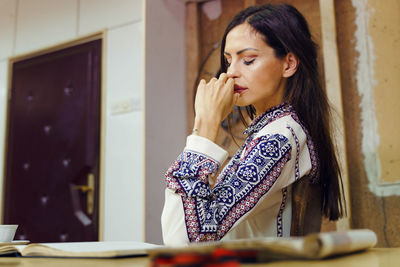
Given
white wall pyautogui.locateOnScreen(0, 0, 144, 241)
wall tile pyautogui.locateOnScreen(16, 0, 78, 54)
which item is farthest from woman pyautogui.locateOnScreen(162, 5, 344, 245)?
wall tile pyautogui.locateOnScreen(16, 0, 78, 54)

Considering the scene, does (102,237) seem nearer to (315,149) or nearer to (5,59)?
(5,59)

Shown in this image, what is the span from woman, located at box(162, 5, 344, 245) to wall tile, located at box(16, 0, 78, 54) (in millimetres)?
2513

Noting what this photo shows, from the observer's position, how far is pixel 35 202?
365 cm

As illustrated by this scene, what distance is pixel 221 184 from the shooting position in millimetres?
1139

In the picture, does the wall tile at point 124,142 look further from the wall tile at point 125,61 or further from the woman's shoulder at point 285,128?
the woman's shoulder at point 285,128

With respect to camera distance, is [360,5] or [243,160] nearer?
[243,160]

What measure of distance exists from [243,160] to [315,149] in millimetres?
288

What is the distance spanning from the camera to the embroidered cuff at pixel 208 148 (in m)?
1.12

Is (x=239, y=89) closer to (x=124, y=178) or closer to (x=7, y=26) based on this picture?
(x=124, y=178)

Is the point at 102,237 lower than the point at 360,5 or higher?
lower

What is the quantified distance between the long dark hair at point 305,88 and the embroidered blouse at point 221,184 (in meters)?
0.16

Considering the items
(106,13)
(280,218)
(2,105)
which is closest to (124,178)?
(106,13)

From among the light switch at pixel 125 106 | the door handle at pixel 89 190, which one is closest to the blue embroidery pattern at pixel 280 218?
the light switch at pixel 125 106

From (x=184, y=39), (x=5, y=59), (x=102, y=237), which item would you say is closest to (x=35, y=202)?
(x=102, y=237)
